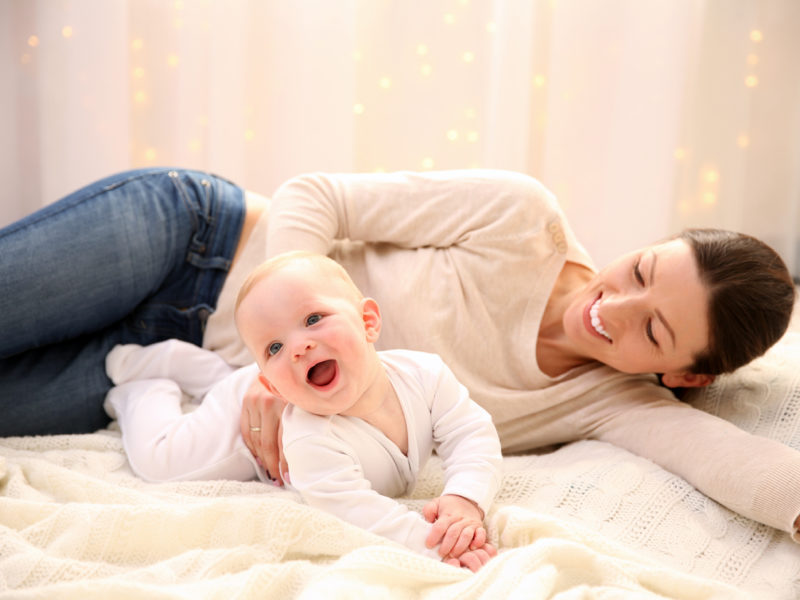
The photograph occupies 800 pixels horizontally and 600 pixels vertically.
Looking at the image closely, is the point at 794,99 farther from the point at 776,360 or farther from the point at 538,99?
the point at 776,360

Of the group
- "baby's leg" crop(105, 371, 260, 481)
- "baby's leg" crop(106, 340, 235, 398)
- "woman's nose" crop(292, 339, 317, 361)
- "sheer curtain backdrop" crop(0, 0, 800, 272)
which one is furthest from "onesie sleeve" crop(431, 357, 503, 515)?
"sheer curtain backdrop" crop(0, 0, 800, 272)

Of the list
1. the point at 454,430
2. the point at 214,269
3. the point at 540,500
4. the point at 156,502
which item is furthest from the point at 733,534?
the point at 214,269

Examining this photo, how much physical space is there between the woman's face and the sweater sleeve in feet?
0.28

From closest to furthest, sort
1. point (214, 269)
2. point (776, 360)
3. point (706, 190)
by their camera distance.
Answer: point (776, 360) → point (214, 269) → point (706, 190)

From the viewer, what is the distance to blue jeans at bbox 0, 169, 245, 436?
1379 mm

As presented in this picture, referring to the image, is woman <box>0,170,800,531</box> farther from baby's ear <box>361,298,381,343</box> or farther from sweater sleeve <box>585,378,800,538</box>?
baby's ear <box>361,298,381,343</box>

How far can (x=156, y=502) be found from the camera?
106cm

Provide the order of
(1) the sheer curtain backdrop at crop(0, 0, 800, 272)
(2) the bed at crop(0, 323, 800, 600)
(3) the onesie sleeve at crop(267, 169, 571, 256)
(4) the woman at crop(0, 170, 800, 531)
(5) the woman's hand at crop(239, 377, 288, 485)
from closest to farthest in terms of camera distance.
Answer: (2) the bed at crop(0, 323, 800, 600) < (5) the woman's hand at crop(239, 377, 288, 485) < (4) the woman at crop(0, 170, 800, 531) < (3) the onesie sleeve at crop(267, 169, 571, 256) < (1) the sheer curtain backdrop at crop(0, 0, 800, 272)

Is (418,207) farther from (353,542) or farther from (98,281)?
(353,542)

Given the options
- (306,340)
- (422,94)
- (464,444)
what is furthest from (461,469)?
(422,94)

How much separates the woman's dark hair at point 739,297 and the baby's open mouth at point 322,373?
0.68 metres

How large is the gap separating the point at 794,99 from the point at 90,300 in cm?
216

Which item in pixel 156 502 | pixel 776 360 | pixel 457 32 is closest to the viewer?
pixel 156 502

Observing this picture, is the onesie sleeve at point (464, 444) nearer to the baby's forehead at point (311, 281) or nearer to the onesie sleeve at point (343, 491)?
the onesie sleeve at point (343, 491)
